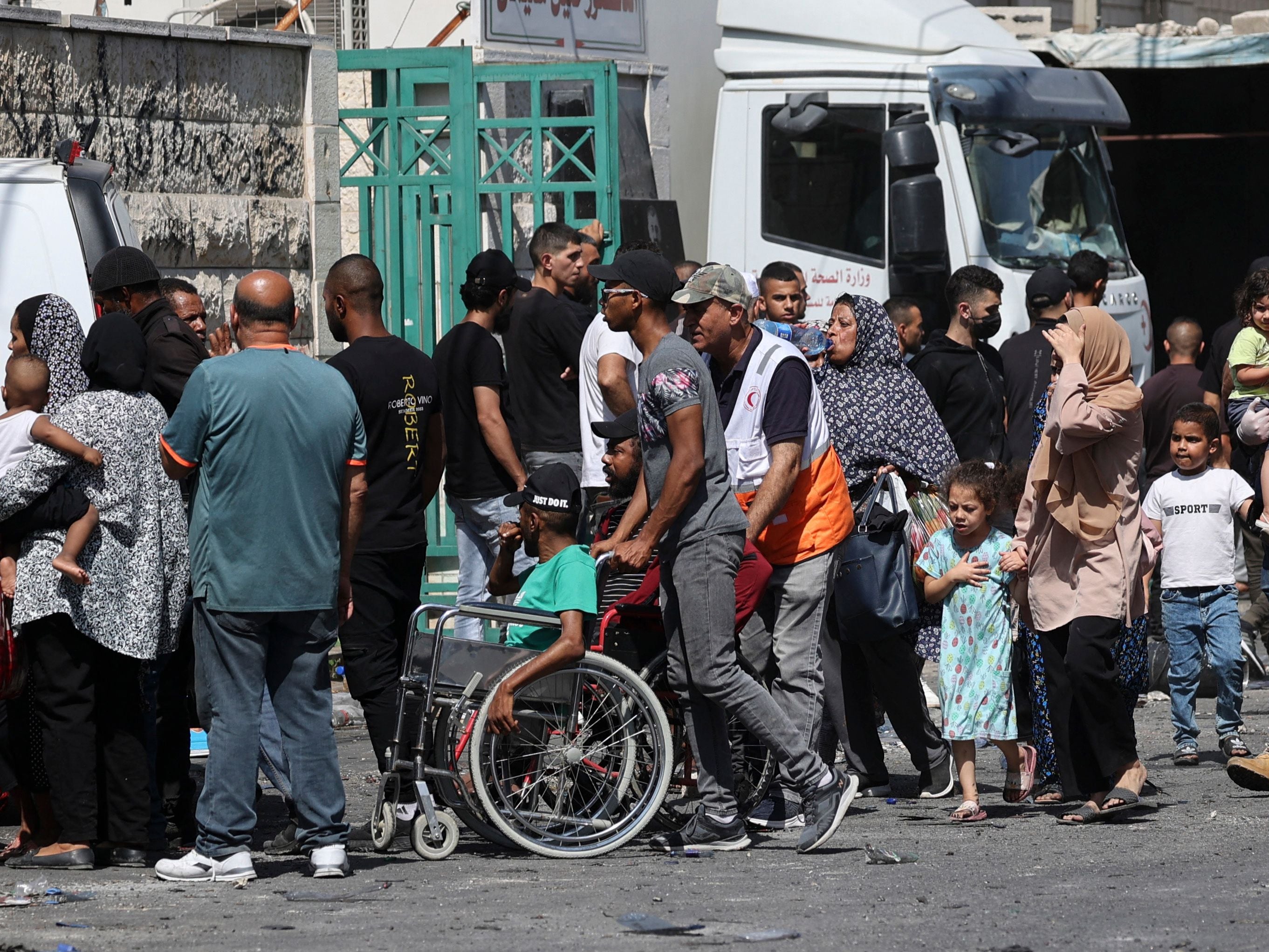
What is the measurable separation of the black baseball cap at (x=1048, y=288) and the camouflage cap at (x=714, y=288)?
147 inches

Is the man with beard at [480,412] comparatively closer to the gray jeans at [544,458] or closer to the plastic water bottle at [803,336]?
the gray jeans at [544,458]

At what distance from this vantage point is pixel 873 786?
7.69 meters

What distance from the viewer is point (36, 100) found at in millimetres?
9422

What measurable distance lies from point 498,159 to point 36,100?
8.70 ft

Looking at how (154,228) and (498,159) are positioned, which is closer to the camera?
(154,228)

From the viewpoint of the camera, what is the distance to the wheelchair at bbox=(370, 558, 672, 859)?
6.26 m

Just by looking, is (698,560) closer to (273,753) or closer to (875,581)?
(875,581)

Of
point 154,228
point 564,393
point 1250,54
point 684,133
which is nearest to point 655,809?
point 564,393

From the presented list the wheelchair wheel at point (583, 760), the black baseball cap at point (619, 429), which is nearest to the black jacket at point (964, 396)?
the black baseball cap at point (619, 429)

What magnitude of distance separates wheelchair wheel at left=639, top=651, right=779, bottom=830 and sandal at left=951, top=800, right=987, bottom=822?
71cm

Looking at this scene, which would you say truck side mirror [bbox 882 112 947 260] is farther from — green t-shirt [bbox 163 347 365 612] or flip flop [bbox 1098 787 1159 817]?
green t-shirt [bbox 163 347 365 612]

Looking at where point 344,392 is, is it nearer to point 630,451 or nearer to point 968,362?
point 630,451

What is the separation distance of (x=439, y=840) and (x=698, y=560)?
3.96ft

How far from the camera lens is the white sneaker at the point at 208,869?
5.83 m
